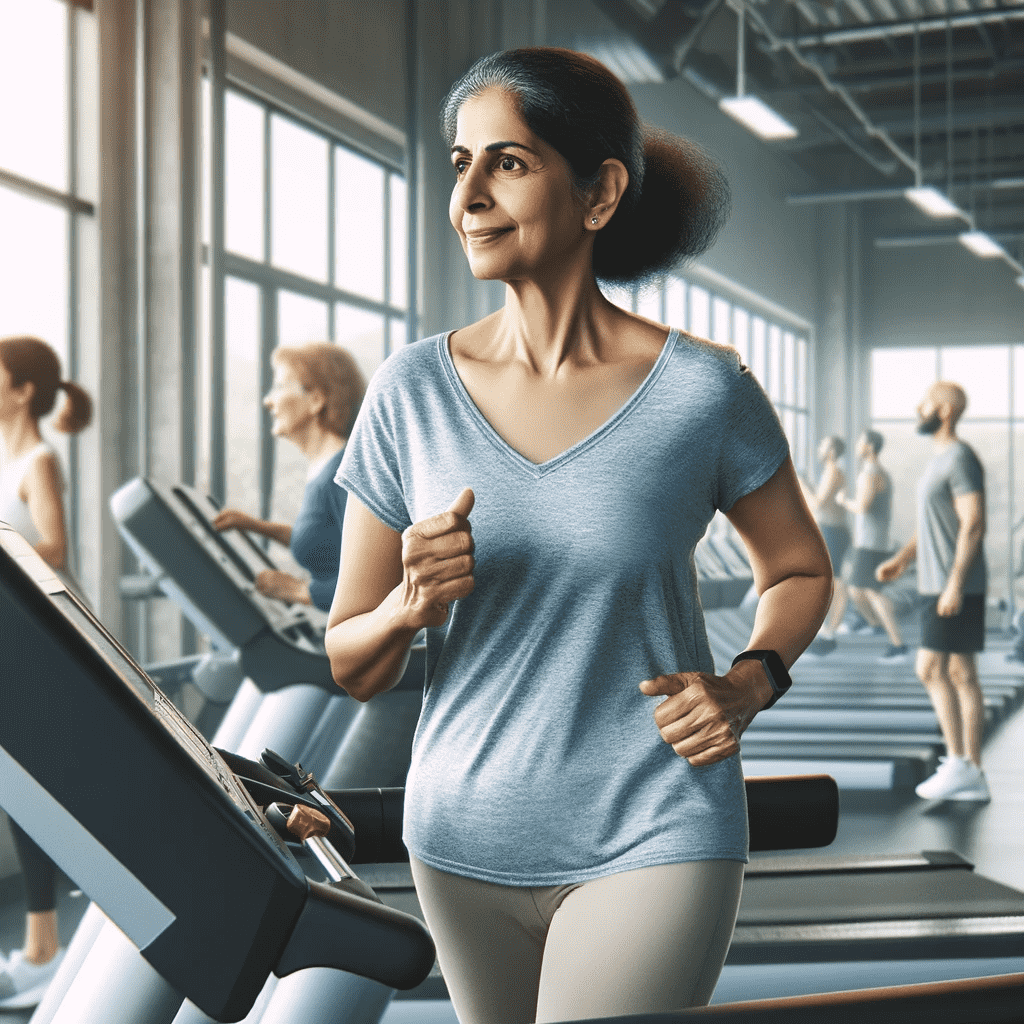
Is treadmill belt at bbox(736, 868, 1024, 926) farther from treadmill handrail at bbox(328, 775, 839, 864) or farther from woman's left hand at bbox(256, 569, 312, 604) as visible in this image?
treadmill handrail at bbox(328, 775, 839, 864)

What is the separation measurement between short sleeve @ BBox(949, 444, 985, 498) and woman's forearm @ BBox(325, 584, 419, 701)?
3669mm

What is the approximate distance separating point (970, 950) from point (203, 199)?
3738mm

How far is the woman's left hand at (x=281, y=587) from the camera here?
2928 mm

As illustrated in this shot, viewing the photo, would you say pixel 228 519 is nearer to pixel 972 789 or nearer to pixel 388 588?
pixel 388 588

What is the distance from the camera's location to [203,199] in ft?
15.9

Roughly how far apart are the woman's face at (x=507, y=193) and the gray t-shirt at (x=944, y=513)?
3649 millimetres

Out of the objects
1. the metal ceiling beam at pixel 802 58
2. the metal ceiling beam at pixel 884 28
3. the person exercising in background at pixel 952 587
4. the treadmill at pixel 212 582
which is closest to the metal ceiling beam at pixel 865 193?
the metal ceiling beam at pixel 802 58

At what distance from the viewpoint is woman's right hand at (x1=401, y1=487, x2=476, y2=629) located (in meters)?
0.88

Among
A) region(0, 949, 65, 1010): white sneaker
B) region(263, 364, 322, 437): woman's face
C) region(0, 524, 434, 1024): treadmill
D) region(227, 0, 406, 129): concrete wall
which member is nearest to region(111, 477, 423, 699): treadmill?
region(263, 364, 322, 437): woman's face

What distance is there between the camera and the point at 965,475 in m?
4.34

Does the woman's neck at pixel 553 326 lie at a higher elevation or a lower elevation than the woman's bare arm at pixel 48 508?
higher

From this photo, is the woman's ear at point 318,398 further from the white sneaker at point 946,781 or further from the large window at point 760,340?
the large window at point 760,340

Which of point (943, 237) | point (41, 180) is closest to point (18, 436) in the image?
point (41, 180)

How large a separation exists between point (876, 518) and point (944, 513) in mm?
3724
